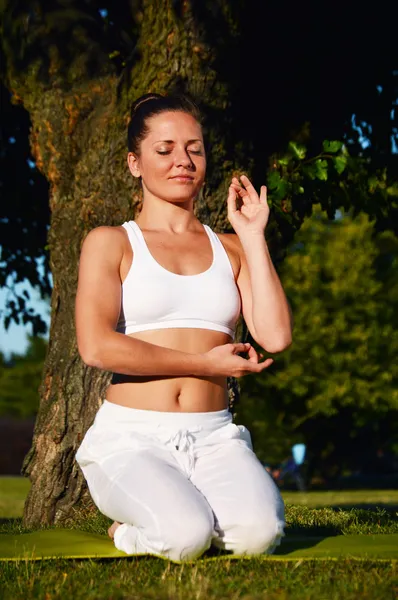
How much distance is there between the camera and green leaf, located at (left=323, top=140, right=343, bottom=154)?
8.30 metres

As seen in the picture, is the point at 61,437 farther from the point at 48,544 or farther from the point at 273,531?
the point at 273,531

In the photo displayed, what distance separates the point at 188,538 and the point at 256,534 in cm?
36

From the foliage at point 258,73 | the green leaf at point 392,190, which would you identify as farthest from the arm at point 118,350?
the green leaf at point 392,190

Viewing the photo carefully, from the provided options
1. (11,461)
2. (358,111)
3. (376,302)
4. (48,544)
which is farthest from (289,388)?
(48,544)

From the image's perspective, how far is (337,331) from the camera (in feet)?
106

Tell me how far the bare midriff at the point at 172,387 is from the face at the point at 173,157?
79 cm

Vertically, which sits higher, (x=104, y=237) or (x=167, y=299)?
(x=104, y=237)

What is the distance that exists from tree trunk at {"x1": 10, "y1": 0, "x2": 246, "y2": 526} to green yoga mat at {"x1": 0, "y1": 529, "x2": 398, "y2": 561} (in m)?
2.11

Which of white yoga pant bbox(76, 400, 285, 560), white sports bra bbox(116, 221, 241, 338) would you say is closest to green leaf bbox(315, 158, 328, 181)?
white sports bra bbox(116, 221, 241, 338)

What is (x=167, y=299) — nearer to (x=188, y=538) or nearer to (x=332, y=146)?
(x=188, y=538)

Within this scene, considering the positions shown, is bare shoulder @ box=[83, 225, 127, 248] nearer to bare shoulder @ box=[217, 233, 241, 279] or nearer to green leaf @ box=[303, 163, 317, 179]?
bare shoulder @ box=[217, 233, 241, 279]

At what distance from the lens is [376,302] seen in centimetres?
3278

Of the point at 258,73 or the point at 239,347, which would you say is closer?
the point at 239,347

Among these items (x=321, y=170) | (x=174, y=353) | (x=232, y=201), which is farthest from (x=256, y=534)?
Answer: (x=321, y=170)
